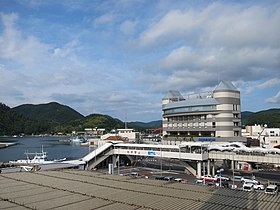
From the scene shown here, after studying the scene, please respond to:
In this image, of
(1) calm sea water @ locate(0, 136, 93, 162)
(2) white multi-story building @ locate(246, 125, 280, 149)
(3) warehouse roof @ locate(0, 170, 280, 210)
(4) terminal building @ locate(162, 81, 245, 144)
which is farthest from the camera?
(1) calm sea water @ locate(0, 136, 93, 162)

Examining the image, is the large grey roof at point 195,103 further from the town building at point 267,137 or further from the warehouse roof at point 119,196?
the warehouse roof at point 119,196

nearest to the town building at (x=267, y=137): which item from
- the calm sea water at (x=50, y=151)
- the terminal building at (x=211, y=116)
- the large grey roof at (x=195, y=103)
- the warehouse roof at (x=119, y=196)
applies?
the terminal building at (x=211, y=116)

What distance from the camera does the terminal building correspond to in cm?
5609

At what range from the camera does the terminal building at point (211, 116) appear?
184 feet

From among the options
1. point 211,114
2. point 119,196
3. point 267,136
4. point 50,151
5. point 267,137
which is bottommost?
→ point 50,151

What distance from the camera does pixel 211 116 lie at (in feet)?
190

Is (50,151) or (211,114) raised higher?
(211,114)

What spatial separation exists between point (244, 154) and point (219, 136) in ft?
71.1

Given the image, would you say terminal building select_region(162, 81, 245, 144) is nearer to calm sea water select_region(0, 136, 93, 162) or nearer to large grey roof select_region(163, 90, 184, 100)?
large grey roof select_region(163, 90, 184, 100)

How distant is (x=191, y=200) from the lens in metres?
15.2

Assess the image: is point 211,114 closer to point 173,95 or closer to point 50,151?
point 173,95

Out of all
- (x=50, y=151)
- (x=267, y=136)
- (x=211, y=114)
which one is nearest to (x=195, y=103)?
(x=211, y=114)

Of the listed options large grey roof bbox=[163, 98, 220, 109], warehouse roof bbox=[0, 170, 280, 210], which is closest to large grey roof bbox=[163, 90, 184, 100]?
large grey roof bbox=[163, 98, 220, 109]

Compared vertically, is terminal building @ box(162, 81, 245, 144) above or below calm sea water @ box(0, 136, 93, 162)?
above
